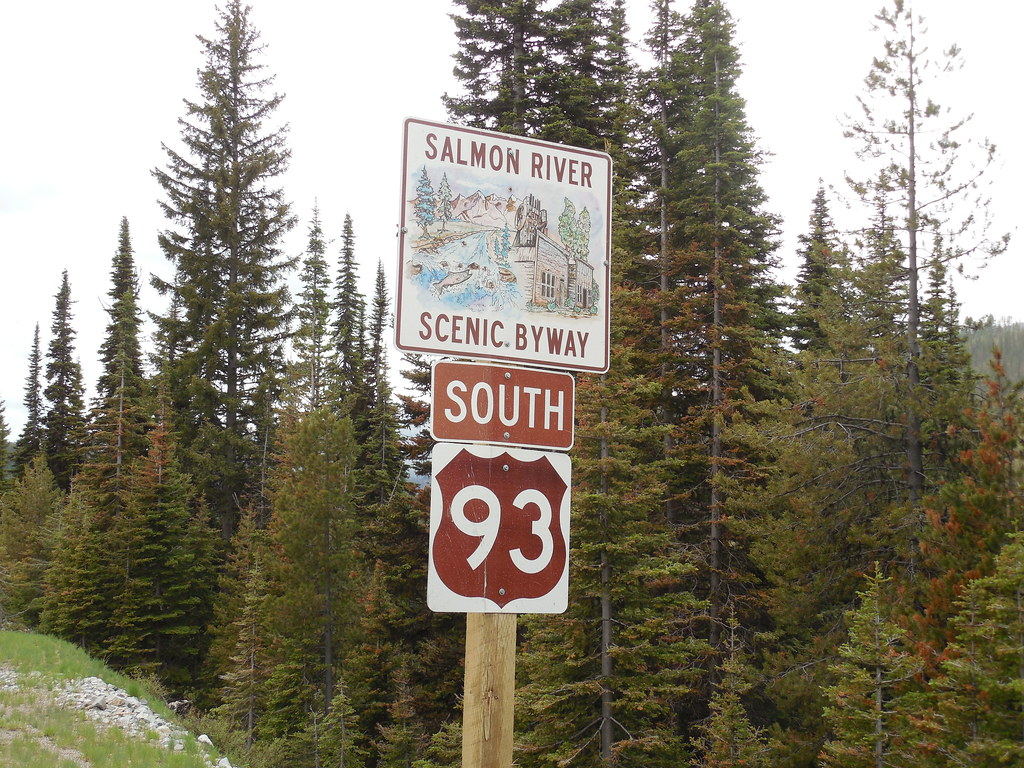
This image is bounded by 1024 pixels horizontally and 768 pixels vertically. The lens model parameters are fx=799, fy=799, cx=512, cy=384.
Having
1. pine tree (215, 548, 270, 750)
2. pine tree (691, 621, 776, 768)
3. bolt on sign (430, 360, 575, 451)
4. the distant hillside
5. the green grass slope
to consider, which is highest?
the distant hillside

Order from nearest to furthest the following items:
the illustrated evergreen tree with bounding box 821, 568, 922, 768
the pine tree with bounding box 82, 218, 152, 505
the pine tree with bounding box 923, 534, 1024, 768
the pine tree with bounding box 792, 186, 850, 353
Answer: the pine tree with bounding box 923, 534, 1024, 768 < the illustrated evergreen tree with bounding box 821, 568, 922, 768 < the pine tree with bounding box 792, 186, 850, 353 < the pine tree with bounding box 82, 218, 152, 505

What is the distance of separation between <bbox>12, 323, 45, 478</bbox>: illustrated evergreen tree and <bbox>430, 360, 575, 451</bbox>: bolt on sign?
2749 inches

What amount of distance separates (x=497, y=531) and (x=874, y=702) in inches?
426

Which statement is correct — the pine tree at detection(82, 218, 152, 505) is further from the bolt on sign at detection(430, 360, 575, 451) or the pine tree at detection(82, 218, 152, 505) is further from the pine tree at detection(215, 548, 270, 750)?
the bolt on sign at detection(430, 360, 575, 451)

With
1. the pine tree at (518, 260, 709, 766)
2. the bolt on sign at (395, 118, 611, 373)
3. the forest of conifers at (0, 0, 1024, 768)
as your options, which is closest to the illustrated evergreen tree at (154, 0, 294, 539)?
the forest of conifers at (0, 0, 1024, 768)

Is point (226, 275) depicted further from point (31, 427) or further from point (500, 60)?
point (31, 427)

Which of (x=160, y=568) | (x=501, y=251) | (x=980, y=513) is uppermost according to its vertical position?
(x=501, y=251)

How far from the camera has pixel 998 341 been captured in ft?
44.4

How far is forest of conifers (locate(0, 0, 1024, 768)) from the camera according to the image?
44.2ft

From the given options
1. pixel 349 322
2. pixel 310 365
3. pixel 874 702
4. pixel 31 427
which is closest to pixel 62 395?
pixel 31 427

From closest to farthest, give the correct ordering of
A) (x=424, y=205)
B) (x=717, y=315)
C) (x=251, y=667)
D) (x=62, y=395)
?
(x=424, y=205), (x=717, y=315), (x=251, y=667), (x=62, y=395)

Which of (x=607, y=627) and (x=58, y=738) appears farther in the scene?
(x=607, y=627)

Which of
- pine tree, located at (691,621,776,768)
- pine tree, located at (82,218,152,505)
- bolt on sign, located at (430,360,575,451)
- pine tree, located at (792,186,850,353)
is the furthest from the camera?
pine tree, located at (82,218,152,505)

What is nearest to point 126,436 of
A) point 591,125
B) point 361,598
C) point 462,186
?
point 361,598
